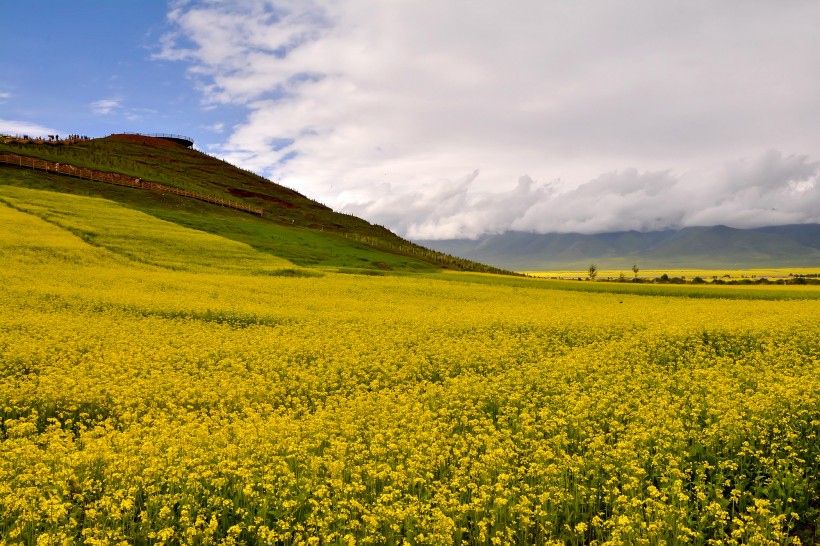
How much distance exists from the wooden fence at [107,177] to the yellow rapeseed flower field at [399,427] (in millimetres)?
69540

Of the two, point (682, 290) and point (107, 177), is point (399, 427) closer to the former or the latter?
point (682, 290)

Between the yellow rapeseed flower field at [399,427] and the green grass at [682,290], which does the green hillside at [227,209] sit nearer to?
the green grass at [682,290]

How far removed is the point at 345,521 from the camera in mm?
7758

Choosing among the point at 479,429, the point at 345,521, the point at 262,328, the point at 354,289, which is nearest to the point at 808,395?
the point at 479,429

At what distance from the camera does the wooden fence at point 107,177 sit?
81.5m

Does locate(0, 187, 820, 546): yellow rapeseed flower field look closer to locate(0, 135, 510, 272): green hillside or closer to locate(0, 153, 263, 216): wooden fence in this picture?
locate(0, 135, 510, 272): green hillside

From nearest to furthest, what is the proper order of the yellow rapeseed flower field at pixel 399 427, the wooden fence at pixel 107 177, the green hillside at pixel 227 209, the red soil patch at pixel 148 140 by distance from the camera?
the yellow rapeseed flower field at pixel 399 427
the green hillside at pixel 227 209
the wooden fence at pixel 107 177
the red soil patch at pixel 148 140

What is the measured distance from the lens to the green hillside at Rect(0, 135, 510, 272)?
72.8 meters

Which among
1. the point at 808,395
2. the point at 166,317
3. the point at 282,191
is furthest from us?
the point at 282,191

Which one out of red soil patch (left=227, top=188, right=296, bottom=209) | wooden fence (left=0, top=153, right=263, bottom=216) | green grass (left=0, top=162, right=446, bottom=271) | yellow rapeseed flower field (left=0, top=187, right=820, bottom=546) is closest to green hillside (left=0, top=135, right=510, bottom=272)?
green grass (left=0, top=162, right=446, bottom=271)

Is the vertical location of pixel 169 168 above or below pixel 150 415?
above

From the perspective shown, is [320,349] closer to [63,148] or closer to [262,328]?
[262,328]

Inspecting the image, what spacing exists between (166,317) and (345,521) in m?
22.1

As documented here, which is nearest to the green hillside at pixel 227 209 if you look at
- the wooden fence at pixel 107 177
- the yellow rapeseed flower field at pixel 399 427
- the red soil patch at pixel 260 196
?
the red soil patch at pixel 260 196
